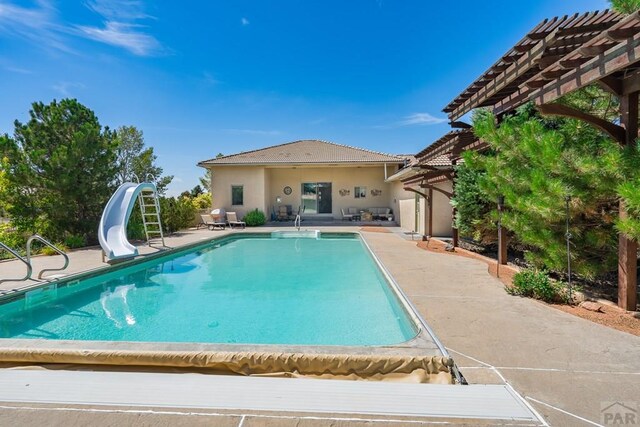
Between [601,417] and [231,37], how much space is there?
16.3m

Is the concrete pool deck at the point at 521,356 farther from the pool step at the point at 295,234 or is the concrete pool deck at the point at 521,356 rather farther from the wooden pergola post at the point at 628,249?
the pool step at the point at 295,234

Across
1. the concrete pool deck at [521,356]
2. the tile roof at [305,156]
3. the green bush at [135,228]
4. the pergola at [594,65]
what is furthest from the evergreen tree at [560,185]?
the tile roof at [305,156]

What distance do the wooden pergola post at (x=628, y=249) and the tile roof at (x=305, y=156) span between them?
48.8 feet

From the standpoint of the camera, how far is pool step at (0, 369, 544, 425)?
228 cm

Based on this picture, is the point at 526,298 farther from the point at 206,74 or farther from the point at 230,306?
the point at 206,74

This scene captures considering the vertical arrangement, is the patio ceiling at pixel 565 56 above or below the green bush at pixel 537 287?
above

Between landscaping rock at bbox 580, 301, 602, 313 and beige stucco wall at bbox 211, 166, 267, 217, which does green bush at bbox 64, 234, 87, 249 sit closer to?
beige stucco wall at bbox 211, 166, 267, 217

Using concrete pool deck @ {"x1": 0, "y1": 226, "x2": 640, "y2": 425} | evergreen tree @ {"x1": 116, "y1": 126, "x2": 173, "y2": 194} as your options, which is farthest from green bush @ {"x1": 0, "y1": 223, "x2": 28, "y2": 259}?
evergreen tree @ {"x1": 116, "y1": 126, "x2": 173, "y2": 194}

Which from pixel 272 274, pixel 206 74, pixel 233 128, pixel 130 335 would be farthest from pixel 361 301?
pixel 233 128

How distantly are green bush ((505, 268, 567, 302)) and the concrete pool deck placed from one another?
233 mm

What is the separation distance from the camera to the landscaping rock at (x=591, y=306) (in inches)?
170

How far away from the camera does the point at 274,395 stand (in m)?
2.49

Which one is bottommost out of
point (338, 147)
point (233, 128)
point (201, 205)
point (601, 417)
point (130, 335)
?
point (130, 335)

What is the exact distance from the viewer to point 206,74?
16.2 metres
